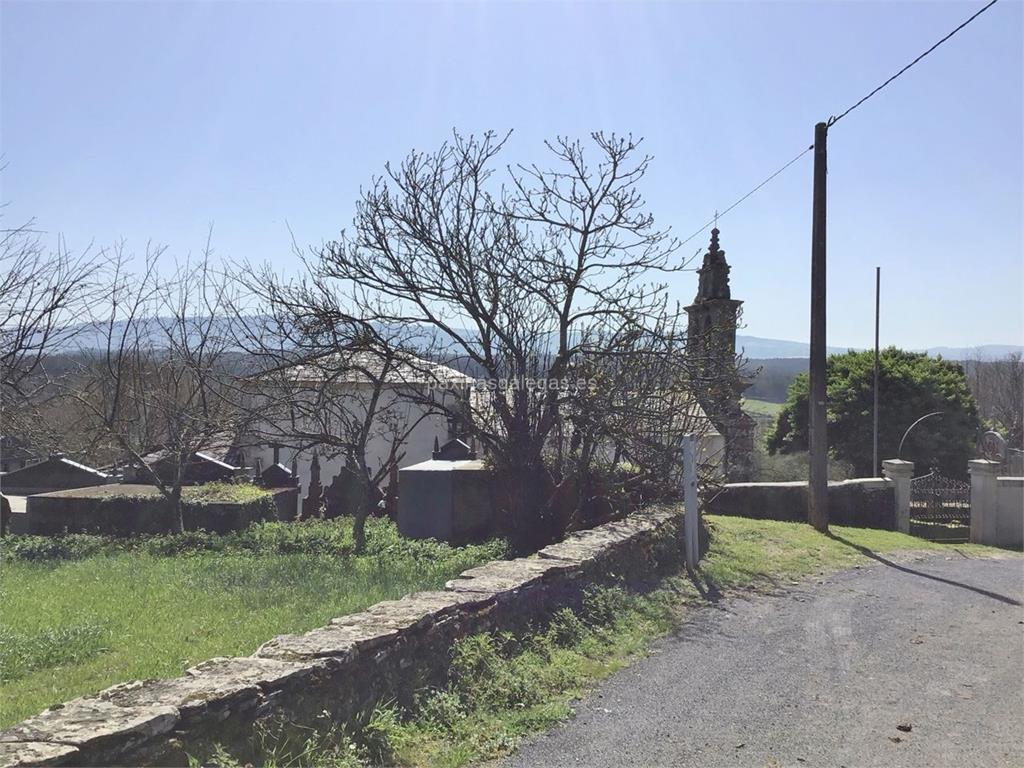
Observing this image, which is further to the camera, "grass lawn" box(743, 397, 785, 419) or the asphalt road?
"grass lawn" box(743, 397, 785, 419)

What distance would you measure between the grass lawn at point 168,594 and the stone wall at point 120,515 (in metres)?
1.15

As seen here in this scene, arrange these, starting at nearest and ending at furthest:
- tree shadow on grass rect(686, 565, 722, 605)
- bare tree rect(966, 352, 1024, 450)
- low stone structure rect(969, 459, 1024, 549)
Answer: tree shadow on grass rect(686, 565, 722, 605) → low stone structure rect(969, 459, 1024, 549) → bare tree rect(966, 352, 1024, 450)

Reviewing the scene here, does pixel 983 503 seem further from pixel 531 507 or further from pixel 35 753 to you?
pixel 35 753

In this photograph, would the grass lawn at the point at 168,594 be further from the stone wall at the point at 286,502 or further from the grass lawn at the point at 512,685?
the stone wall at the point at 286,502

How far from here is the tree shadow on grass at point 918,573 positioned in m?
9.14

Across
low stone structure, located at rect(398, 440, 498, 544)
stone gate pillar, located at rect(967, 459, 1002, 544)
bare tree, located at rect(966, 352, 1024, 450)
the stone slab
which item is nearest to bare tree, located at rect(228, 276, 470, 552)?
low stone structure, located at rect(398, 440, 498, 544)

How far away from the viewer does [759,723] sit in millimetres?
4730

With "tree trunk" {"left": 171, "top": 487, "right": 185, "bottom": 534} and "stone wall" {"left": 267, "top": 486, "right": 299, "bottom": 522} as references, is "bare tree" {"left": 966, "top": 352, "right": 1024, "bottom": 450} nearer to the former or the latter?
"stone wall" {"left": 267, "top": 486, "right": 299, "bottom": 522}

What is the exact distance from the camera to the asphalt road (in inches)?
171

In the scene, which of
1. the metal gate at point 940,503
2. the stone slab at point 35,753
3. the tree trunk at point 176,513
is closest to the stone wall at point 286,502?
the tree trunk at point 176,513

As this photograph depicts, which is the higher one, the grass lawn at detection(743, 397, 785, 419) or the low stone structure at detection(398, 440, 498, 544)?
the grass lawn at detection(743, 397, 785, 419)

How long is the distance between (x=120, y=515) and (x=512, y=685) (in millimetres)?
10722

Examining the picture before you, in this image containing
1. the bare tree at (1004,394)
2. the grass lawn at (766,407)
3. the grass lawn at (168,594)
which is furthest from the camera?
the bare tree at (1004,394)

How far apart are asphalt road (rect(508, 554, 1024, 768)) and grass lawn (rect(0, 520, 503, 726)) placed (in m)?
2.27
